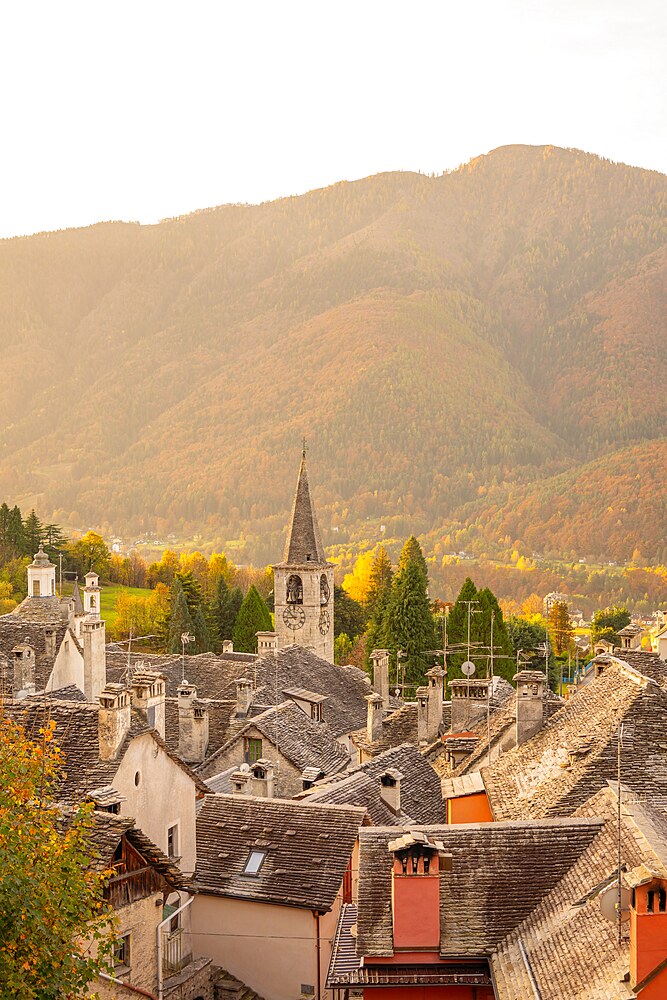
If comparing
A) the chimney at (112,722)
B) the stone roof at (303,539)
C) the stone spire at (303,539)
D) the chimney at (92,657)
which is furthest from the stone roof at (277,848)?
the stone spire at (303,539)

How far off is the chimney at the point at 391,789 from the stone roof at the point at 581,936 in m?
11.4

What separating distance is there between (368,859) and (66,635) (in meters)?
35.0

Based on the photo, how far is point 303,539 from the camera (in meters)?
84.8

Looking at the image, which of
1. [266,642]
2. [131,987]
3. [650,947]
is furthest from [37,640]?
[650,947]

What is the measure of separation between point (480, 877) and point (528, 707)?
1231cm

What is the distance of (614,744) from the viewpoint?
22.2 m

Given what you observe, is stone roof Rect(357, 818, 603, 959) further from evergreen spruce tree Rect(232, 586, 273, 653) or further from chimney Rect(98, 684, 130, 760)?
evergreen spruce tree Rect(232, 586, 273, 653)

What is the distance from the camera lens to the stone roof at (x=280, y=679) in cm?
5012

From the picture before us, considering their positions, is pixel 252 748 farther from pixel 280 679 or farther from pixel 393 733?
pixel 280 679

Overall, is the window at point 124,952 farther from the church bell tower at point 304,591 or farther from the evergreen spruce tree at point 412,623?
the church bell tower at point 304,591

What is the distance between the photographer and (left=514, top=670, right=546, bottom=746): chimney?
28.9 meters

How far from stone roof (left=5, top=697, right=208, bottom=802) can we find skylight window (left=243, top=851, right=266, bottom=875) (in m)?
2.14

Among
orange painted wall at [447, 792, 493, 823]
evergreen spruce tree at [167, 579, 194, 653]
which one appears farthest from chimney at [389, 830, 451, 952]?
evergreen spruce tree at [167, 579, 194, 653]

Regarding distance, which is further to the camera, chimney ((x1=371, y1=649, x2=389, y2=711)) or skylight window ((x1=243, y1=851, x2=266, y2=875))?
chimney ((x1=371, y1=649, x2=389, y2=711))
